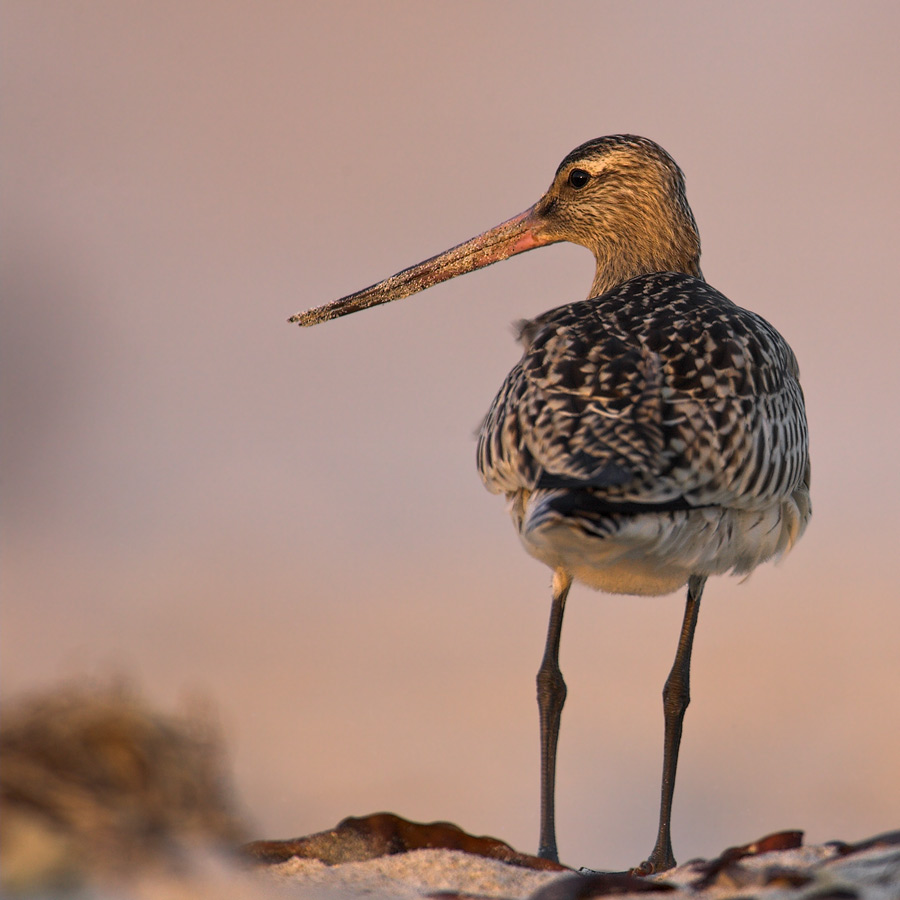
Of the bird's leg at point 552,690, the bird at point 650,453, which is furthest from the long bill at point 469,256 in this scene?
the bird's leg at point 552,690

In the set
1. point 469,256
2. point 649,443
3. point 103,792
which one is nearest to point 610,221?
point 469,256

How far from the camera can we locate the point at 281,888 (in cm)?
381

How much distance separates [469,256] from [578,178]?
874 mm

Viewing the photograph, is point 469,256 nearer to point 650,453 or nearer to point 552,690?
point 552,690

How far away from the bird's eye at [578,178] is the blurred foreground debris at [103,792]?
584 cm

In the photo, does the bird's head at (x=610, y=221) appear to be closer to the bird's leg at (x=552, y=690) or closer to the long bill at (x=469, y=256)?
the long bill at (x=469, y=256)

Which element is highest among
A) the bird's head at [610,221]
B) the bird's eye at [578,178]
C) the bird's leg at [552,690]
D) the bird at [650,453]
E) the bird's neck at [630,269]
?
the bird's eye at [578,178]

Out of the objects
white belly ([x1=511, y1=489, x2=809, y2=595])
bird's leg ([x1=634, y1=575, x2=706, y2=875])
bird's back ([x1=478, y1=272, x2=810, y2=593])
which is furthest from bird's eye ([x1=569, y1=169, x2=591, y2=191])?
bird's leg ([x1=634, y1=575, x2=706, y2=875])

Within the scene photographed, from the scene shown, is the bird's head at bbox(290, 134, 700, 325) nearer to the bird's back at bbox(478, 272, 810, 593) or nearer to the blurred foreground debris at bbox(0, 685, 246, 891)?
the bird's back at bbox(478, 272, 810, 593)

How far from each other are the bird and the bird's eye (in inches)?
51.9

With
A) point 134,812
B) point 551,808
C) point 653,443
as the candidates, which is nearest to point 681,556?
point 653,443

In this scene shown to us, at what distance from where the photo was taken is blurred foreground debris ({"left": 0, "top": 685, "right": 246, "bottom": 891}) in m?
2.82

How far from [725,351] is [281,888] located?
309 centimetres

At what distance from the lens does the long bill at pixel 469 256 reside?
8469 mm
